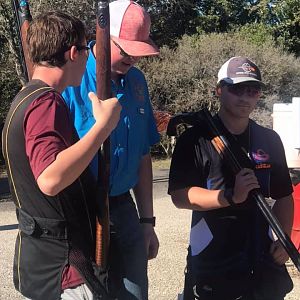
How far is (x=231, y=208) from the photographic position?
8.57ft

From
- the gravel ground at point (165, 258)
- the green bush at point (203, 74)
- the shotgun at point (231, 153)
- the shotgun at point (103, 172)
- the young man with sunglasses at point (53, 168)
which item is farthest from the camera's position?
the green bush at point (203, 74)

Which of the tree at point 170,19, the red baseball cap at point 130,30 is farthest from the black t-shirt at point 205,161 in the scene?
the tree at point 170,19

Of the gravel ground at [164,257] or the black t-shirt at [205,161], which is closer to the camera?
the black t-shirt at [205,161]

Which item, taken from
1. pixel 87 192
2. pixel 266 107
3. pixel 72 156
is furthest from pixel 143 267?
pixel 266 107

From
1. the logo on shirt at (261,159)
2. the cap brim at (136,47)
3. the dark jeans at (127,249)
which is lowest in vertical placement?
the dark jeans at (127,249)

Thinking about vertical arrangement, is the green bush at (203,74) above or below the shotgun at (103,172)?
below

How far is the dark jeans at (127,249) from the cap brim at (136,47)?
0.67m

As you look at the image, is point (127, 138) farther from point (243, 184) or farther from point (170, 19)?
point (170, 19)

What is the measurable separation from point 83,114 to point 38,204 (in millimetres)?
576

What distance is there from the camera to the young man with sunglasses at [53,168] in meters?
1.76

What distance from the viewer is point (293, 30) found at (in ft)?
82.0

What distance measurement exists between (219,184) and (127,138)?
0.51 meters

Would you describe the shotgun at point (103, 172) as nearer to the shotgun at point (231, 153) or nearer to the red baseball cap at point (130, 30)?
the red baseball cap at point (130, 30)

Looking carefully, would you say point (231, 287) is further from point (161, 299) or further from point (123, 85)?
point (161, 299)
